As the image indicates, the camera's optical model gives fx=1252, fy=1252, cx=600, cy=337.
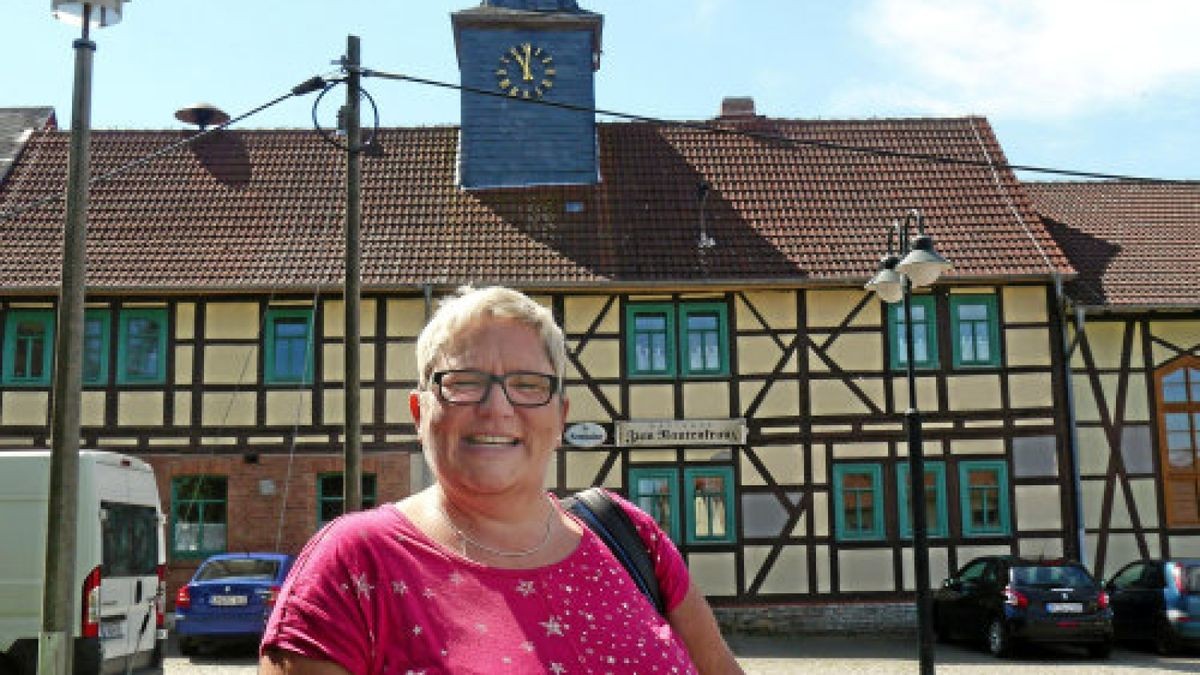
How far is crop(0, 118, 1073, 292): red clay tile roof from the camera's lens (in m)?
21.2

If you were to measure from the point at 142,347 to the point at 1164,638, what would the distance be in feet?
54.1

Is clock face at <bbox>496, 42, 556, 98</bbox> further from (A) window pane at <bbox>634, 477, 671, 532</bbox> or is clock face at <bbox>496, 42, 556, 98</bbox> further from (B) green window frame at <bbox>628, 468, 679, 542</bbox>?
(A) window pane at <bbox>634, 477, 671, 532</bbox>

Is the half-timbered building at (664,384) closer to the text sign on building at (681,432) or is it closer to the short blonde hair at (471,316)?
the text sign on building at (681,432)

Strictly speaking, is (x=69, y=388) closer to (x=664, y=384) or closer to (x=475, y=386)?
(x=475, y=386)

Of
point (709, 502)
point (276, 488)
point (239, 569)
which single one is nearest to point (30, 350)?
point (276, 488)

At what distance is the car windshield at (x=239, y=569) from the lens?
54.6 feet

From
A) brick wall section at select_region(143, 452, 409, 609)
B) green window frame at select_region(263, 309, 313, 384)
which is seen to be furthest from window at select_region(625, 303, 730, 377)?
green window frame at select_region(263, 309, 313, 384)

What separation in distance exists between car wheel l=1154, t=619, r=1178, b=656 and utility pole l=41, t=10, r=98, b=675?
48.8 feet

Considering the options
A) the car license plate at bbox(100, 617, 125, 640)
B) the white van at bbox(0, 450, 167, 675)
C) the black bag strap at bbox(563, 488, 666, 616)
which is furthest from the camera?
the car license plate at bbox(100, 617, 125, 640)

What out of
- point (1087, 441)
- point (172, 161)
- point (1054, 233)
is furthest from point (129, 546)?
point (1054, 233)

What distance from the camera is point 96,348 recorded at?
20.8 metres

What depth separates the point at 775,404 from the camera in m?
20.9

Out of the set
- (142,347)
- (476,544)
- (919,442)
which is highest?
(142,347)

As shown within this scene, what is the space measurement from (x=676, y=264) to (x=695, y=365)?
1.78 metres
